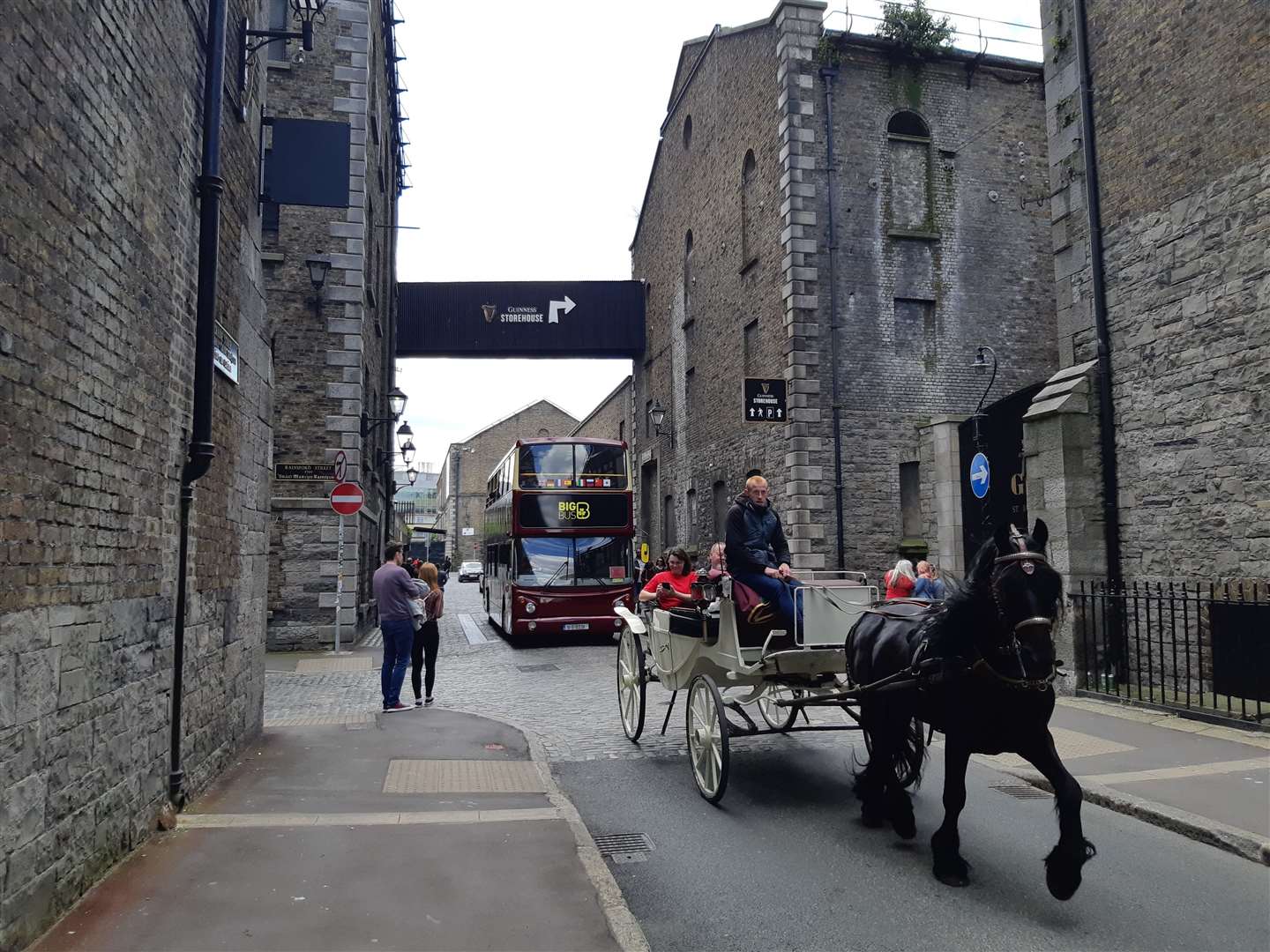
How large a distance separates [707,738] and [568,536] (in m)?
11.9

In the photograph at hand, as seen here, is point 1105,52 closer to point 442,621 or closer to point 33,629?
point 33,629

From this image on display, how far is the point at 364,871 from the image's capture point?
4.84 meters

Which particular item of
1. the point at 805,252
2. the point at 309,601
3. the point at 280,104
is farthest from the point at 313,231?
the point at 805,252

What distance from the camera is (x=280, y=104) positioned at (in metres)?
18.6

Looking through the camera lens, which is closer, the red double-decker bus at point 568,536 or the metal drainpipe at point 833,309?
the red double-decker bus at point 568,536

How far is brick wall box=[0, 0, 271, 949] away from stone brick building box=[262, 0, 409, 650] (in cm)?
1098

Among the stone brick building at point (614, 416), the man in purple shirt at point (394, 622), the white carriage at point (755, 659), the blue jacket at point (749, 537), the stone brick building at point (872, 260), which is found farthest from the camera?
the stone brick building at point (614, 416)

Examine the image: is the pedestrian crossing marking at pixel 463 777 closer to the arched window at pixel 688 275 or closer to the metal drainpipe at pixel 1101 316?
the metal drainpipe at pixel 1101 316

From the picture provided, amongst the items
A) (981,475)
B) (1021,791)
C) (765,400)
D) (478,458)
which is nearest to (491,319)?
(765,400)

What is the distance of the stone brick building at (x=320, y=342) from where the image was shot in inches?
679

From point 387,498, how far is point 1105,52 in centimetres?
2365

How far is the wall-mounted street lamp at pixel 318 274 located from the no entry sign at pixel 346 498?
469 cm

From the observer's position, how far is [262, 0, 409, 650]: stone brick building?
1725 centimetres

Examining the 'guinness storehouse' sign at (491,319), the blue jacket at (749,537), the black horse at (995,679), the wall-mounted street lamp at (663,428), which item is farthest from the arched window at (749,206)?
the black horse at (995,679)
